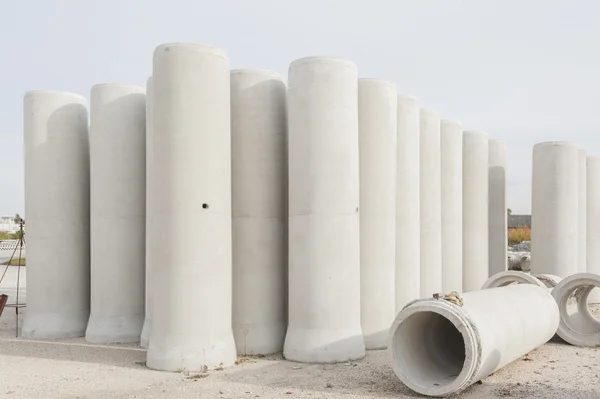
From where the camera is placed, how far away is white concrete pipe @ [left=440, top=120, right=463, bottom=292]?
17469 mm

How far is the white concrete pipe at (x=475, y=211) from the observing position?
19.1m

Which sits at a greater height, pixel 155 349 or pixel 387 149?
pixel 387 149

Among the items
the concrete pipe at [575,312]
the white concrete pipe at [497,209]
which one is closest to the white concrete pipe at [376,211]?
the concrete pipe at [575,312]

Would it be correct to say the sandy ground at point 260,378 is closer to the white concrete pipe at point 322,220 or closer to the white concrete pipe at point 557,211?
the white concrete pipe at point 322,220

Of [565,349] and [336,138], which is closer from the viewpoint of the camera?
[336,138]

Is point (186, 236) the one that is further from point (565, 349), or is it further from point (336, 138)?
point (565, 349)

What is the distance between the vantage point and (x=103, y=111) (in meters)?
14.0

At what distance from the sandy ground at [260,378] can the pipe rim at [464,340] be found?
0.80ft

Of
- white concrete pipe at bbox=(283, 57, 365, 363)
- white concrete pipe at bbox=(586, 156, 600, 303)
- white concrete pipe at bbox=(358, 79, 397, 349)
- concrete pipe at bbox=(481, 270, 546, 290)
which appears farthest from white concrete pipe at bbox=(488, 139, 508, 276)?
white concrete pipe at bbox=(283, 57, 365, 363)

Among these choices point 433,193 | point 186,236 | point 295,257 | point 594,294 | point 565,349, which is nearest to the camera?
point 186,236

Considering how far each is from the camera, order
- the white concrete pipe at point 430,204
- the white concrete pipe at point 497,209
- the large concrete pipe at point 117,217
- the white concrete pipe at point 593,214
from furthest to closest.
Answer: the white concrete pipe at point 593,214 → the white concrete pipe at point 497,209 → the white concrete pipe at point 430,204 → the large concrete pipe at point 117,217

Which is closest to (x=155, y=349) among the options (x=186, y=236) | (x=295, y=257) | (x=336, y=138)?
(x=186, y=236)

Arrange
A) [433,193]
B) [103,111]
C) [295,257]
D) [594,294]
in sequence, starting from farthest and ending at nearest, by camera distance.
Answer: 1. [594,294]
2. [433,193]
3. [103,111]
4. [295,257]

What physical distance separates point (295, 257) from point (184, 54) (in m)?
3.94
